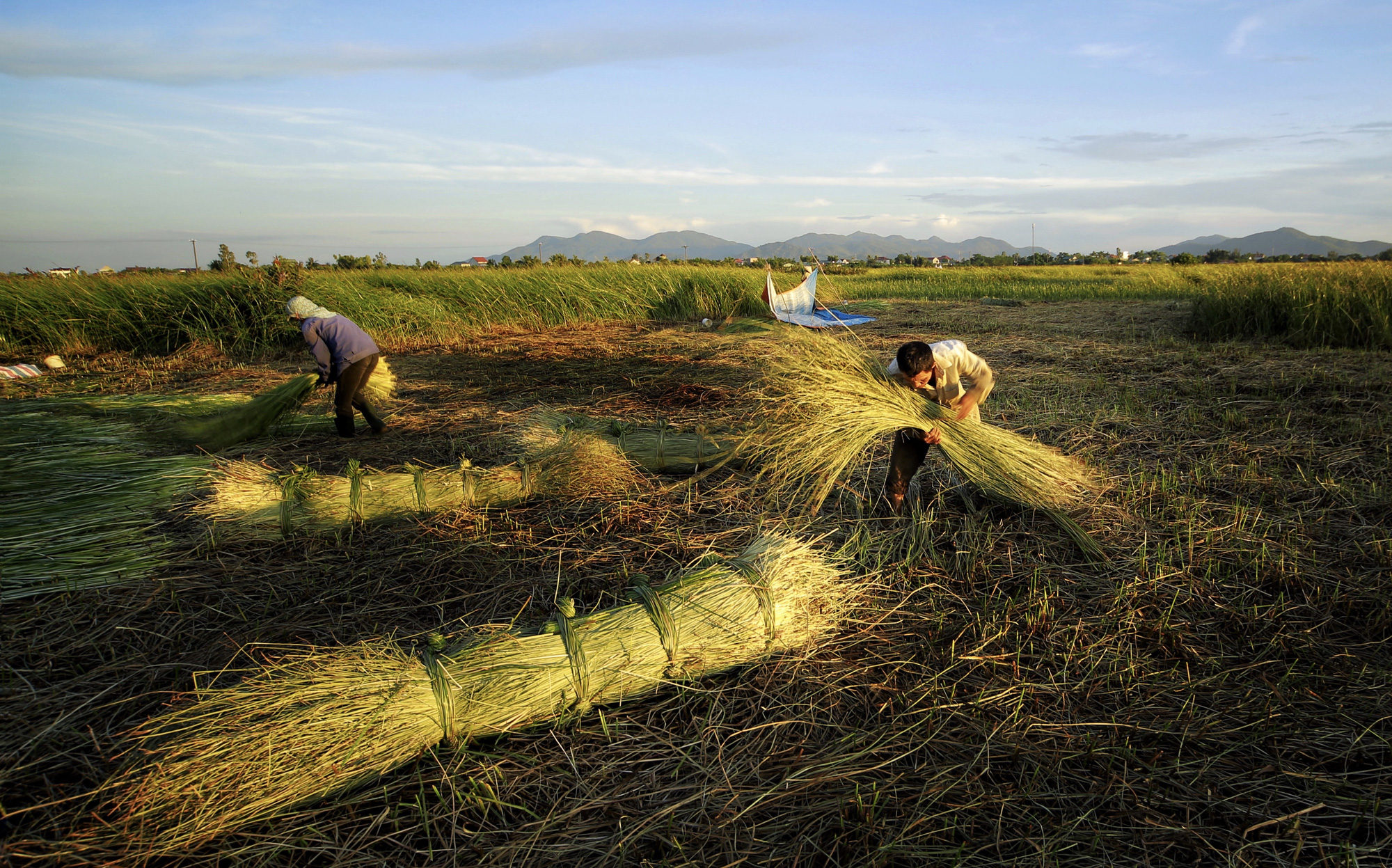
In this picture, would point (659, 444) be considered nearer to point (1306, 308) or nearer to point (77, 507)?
point (77, 507)

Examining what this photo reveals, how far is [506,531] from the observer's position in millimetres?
3234

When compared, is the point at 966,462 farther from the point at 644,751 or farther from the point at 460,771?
the point at 460,771

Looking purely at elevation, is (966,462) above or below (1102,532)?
above

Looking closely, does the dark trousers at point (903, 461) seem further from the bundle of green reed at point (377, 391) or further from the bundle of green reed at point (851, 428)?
the bundle of green reed at point (377, 391)

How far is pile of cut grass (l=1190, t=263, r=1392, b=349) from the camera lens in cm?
745

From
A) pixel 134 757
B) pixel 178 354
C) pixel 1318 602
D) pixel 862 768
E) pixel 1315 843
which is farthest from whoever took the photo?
pixel 178 354

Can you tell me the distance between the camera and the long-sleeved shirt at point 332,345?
4957mm

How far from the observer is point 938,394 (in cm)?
346

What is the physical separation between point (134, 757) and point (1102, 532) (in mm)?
3664

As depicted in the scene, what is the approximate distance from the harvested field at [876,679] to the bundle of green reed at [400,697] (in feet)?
0.23

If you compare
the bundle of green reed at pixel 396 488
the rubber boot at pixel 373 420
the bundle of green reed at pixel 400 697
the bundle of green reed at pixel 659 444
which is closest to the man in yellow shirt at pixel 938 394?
the bundle of green reed at pixel 659 444

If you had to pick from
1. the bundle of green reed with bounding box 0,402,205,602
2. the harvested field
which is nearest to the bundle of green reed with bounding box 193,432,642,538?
the harvested field

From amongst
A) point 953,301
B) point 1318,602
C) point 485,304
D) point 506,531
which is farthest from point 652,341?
point 953,301

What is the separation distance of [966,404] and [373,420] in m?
4.28
